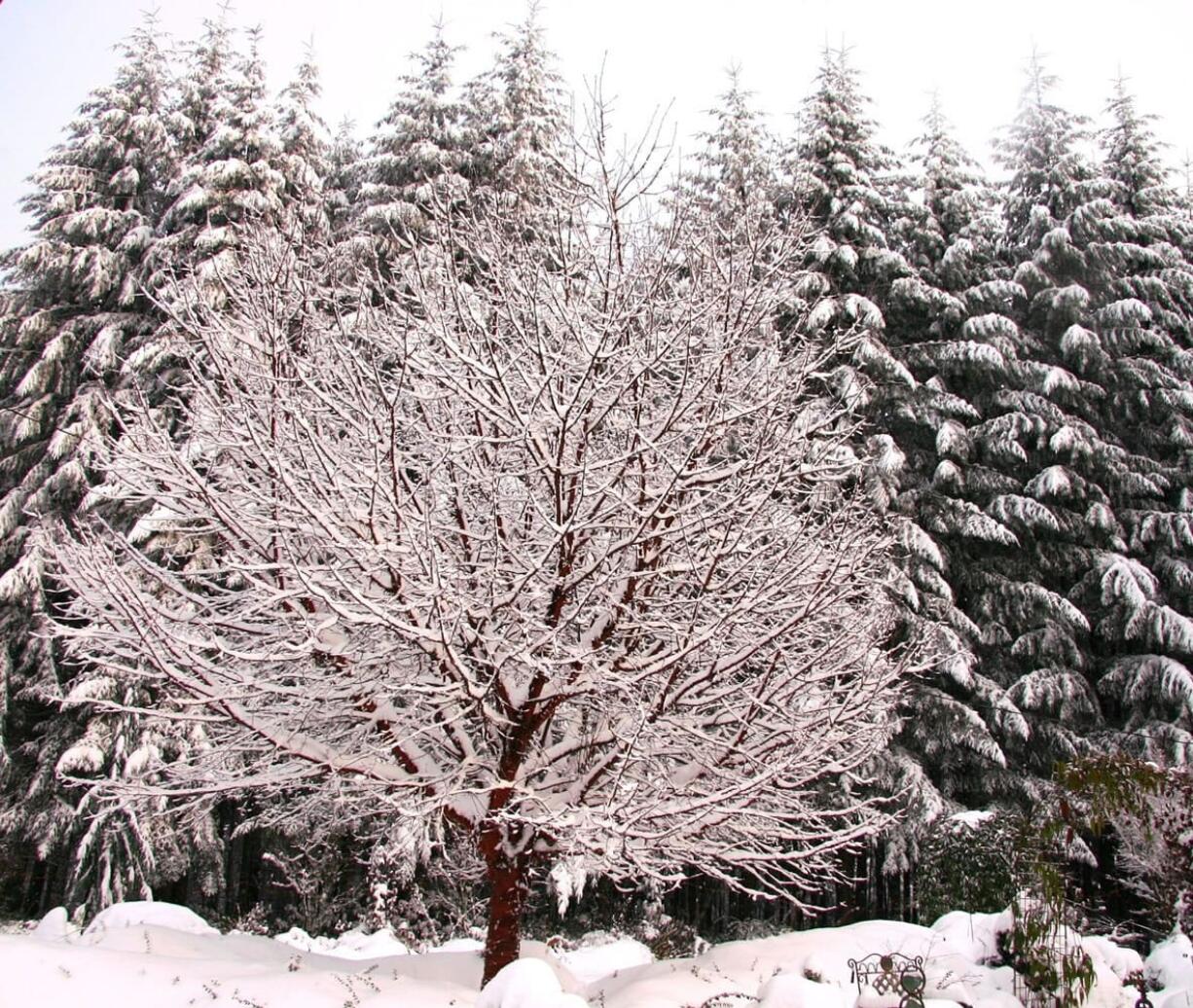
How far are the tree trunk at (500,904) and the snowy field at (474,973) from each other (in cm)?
35

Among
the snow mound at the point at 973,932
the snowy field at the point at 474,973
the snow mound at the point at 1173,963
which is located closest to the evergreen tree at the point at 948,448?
the snow mound at the point at 973,932

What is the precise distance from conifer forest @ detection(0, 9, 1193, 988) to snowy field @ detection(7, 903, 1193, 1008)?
2.43 ft

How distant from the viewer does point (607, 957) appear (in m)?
10.5

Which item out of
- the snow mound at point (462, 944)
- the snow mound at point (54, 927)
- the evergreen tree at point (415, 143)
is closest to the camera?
the snow mound at point (54, 927)

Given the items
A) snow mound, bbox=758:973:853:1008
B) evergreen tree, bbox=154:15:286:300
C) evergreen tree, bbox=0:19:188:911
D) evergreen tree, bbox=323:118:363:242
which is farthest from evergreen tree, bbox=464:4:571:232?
snow mound, bbox=758:973:853:1008

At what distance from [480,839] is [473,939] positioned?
675 centimetres

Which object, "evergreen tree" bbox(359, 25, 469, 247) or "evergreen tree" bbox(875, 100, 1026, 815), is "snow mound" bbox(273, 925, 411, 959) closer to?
"evergreen tree" bbox(875, 100, 1026, 815)

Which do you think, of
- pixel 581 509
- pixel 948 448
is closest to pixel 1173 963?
pixel 581 509

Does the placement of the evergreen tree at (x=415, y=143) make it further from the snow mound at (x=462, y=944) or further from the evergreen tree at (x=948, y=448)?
the snow mound at (x=462, y=944)

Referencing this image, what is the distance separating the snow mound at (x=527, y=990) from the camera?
3980 millimetres

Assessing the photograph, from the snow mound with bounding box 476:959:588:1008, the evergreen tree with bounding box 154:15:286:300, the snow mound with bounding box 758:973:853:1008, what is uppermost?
the evergreen tree with bounding box 154:15:286:300

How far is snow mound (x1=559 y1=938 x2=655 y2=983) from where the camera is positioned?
1002 centimetres

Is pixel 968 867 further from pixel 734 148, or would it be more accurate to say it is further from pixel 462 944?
pixel 734 148

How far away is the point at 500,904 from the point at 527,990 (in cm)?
248
